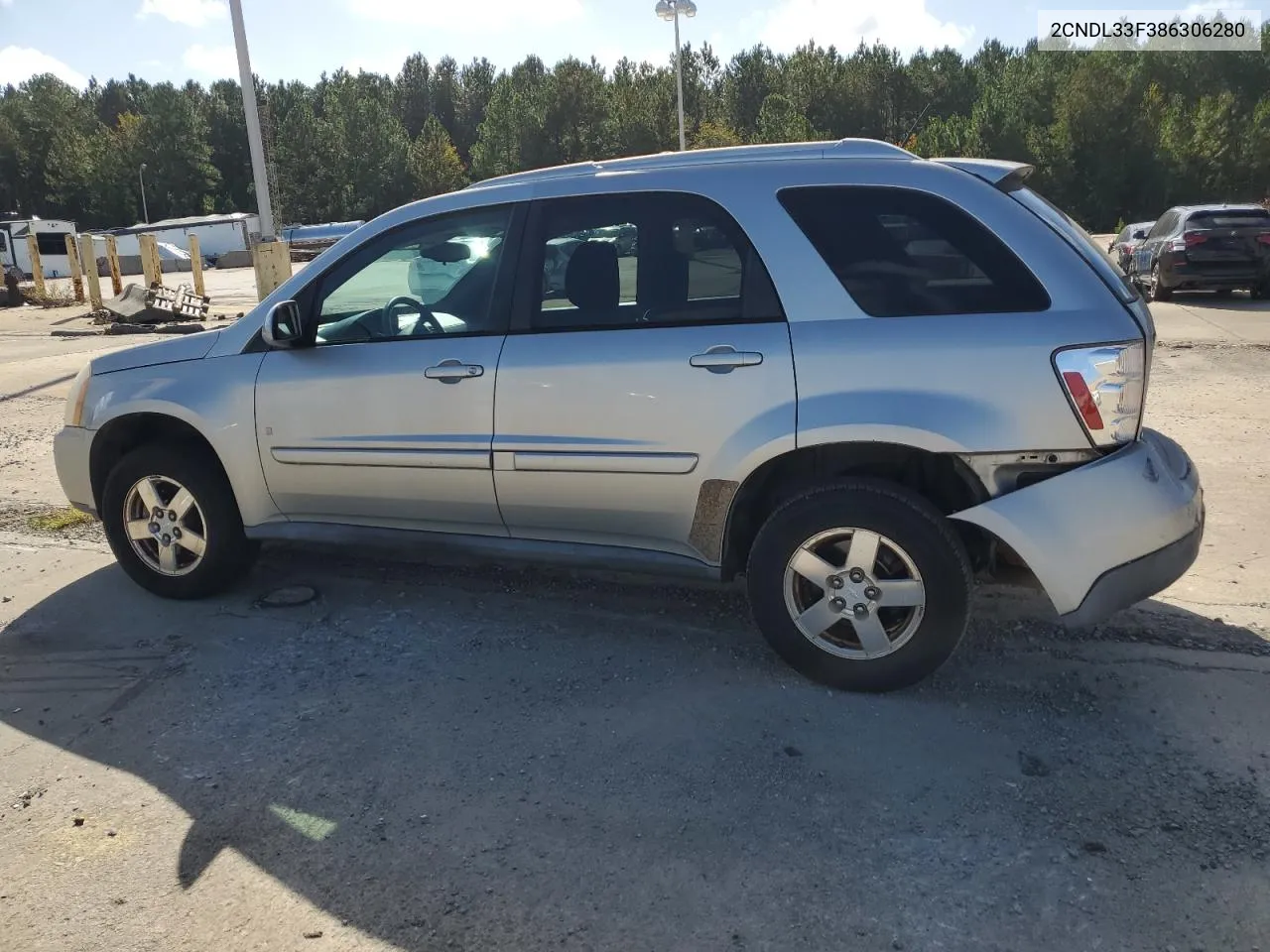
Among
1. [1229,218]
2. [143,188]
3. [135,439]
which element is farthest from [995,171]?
[143,188]

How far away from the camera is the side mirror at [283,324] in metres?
4.18

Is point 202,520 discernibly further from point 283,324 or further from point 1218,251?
point 1218,251

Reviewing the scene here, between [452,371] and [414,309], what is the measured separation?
460 mm

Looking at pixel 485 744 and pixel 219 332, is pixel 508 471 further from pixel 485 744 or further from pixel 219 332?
pixel 219 332

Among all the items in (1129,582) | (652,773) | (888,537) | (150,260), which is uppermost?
(150,260)

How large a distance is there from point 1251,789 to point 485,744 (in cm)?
234

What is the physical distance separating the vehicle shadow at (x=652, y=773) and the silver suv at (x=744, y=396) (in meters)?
0.40

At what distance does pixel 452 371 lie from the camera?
13.0 ft

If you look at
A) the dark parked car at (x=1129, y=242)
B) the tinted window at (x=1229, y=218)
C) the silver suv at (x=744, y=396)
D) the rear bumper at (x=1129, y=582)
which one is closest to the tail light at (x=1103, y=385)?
the silver suv at (x=744, y=396)

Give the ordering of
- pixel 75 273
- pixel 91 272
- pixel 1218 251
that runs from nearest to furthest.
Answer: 1. pixel 1218 251
2. pixel 91 272
3. pixel 75 273

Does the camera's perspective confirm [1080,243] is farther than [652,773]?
Yes

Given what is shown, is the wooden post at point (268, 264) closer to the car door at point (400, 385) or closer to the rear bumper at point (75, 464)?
the rear bumper at point (75, 464)

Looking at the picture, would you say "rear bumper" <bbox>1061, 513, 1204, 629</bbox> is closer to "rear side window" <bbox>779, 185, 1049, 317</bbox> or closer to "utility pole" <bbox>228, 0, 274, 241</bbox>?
"rear side window" <bbox>779, 185, 1049, 317</bbox>

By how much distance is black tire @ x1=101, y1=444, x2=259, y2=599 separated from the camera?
4535 millimetres
